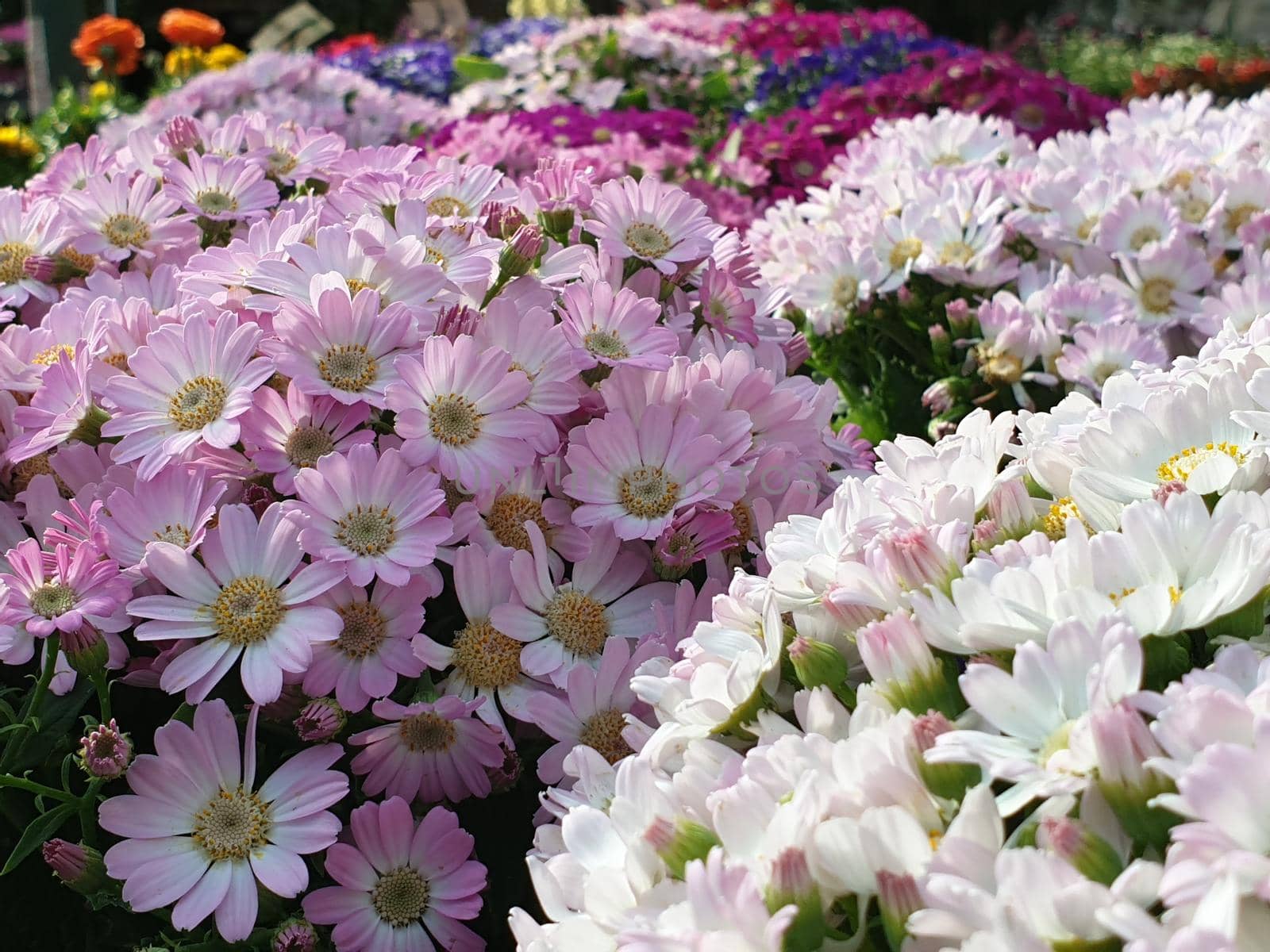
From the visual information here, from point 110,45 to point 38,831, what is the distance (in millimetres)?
6458

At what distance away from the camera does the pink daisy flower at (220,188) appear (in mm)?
1710

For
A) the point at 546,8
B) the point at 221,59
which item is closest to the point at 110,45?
the point at 221,59

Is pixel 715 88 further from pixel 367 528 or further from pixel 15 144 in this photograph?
pixel 367 528

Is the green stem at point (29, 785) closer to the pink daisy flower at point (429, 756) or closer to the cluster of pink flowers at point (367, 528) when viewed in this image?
the cluster of pink flowers at point (367, 528)

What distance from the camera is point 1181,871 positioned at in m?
0.60

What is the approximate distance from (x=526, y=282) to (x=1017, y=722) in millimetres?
851

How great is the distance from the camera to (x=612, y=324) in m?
1.37

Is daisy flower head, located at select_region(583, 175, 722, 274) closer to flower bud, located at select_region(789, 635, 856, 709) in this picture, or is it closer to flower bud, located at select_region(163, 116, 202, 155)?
flower bud, located at select_region(789, 635, 856, 709)

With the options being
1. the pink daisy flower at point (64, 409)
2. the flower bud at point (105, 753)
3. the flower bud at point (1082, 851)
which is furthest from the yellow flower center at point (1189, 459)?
the pink daisy flower at point (64, 409)

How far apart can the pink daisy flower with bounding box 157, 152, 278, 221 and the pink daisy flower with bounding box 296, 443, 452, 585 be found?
701mm

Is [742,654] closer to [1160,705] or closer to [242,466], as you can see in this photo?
[1160,705]

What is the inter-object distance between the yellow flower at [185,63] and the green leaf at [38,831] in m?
6.37

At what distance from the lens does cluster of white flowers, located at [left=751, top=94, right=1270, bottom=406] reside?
195cm

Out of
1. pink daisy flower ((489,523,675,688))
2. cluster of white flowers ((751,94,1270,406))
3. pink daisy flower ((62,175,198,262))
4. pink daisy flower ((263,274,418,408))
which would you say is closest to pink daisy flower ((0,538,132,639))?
pink daisy flower ((263,274,418,408))
